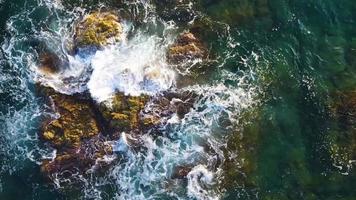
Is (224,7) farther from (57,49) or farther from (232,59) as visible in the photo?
(57,49)

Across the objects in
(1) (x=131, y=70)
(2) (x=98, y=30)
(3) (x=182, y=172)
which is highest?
(2) (x=98, y=30)

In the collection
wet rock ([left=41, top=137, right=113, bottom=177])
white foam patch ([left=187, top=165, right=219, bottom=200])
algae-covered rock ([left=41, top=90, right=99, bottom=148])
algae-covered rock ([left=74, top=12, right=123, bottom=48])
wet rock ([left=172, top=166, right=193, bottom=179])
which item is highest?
algae-covered rock ([left=74, top=12, right=123, bottom=48])

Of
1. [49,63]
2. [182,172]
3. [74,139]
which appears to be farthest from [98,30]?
[182,172]

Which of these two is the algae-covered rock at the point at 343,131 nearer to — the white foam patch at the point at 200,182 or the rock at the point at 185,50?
the white foam patch at the point at 200,182

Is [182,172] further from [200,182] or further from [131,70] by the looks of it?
[131,70]

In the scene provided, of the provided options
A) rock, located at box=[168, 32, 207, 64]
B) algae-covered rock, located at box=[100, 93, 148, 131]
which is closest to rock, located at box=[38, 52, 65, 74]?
algae-covered rock, located at box=[100, 93, 148, 131]

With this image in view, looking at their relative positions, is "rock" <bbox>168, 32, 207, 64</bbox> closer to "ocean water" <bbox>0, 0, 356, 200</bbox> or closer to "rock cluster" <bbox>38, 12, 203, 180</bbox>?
"rock cluster" <bbox>38, 12, 203, 180</bbox>

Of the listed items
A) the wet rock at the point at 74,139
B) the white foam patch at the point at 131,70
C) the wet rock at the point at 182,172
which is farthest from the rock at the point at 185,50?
the wet rock at the point at 182,172
